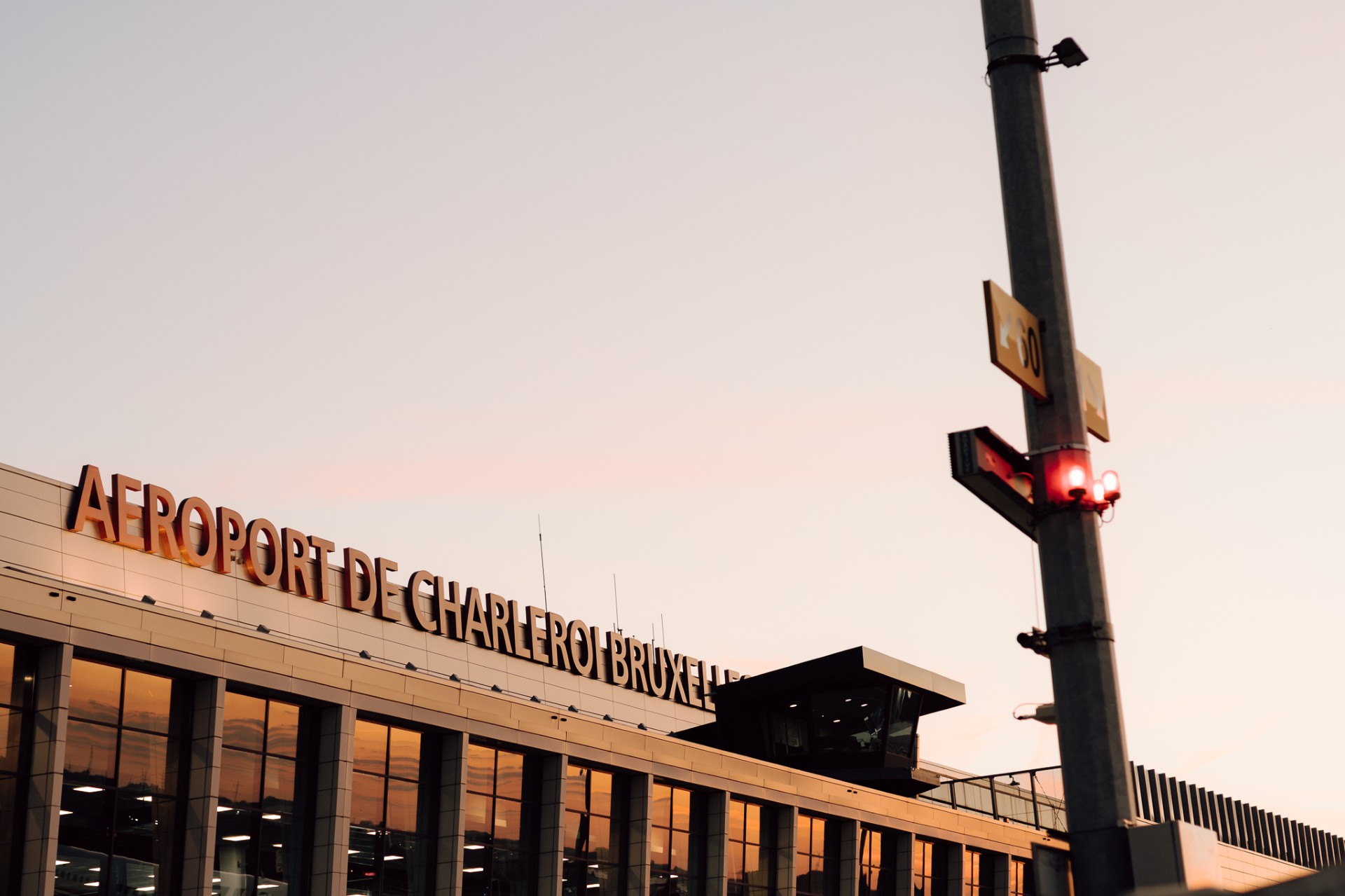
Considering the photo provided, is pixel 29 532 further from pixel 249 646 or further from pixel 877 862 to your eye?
pixel 877 862

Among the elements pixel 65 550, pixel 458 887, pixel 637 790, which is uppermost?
pixel 65 550

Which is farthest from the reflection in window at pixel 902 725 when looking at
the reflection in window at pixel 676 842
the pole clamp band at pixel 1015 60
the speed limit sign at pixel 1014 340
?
the speed limit sign at pixel 1014 340

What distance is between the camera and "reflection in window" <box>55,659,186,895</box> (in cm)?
3241

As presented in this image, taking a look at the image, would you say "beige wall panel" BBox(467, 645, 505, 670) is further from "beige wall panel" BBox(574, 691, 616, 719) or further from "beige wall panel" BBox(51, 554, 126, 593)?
"beige wall panel" BBox(51, 554, 126, 593)

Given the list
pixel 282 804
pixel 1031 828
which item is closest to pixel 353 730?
pixel 282 804

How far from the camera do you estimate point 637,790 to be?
156ft

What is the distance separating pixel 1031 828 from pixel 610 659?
21.0 metres

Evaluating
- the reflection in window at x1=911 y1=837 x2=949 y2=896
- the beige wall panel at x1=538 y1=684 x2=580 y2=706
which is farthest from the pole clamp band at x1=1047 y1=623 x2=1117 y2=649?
the beige wall panel at x1=538 y1=684 x2=580 y2=706

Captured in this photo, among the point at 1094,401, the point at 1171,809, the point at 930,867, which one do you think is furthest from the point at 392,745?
the point at 1171,809

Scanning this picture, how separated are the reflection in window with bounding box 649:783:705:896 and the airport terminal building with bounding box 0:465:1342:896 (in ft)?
0.32

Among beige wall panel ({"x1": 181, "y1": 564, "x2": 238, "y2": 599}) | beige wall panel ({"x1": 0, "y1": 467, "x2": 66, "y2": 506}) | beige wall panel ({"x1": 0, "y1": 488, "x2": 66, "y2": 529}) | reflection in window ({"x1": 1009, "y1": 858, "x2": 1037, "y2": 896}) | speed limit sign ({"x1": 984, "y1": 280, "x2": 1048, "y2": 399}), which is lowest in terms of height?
reflection in window ({"x1": 1009, "y1": 858, "x2": 1037, "y2": 896})

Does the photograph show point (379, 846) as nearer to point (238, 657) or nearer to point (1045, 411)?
point (238, 657)

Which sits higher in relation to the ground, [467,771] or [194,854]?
[467,771]

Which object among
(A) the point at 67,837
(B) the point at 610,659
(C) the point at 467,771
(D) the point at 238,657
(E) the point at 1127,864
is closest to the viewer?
(E) the point at 1127,864
